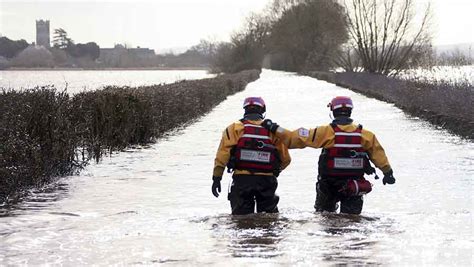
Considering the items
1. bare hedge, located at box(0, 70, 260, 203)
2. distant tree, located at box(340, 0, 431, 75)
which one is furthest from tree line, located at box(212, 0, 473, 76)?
bare hedge, located at box(0, 70, 260, 203)

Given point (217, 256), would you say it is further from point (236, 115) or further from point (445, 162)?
point (236, 115)

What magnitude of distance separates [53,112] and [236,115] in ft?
57.3

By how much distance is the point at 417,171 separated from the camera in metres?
13.0

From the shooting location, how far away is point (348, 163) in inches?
297

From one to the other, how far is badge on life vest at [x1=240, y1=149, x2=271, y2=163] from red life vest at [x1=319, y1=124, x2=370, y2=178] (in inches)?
25.2

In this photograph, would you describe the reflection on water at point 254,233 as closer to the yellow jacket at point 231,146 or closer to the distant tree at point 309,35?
the yellow jacket at point 231,146

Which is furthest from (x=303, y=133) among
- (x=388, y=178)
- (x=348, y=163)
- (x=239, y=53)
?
(x=239, y=53)

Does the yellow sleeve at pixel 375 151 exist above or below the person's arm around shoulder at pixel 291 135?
below

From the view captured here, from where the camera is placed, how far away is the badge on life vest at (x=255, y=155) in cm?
745

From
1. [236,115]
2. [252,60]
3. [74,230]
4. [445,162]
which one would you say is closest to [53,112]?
[74,230]

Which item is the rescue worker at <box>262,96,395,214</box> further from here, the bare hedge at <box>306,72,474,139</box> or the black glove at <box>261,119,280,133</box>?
the bare hedge at <box>306,72,474,139</box>

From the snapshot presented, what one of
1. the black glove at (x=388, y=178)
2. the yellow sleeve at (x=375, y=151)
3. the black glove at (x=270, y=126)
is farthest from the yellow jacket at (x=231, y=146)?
the black glove at (x=388, y=178)

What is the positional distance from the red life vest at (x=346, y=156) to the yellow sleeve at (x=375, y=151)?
0.05 m

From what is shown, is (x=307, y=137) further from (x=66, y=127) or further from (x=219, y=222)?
(x=66, y=127)
